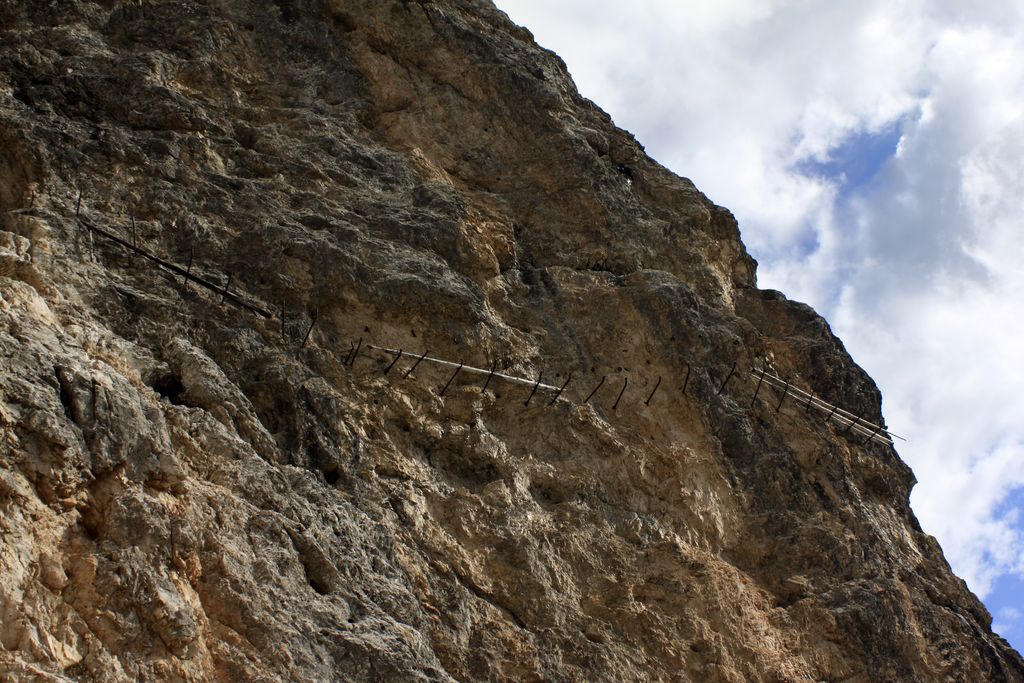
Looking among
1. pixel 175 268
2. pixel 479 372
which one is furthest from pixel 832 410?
pixel 175 268

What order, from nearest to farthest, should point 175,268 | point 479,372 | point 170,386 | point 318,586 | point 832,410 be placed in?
1. point 318,586
2. point 170,386
3. point 175,268
4. point 479,372
5. point 832,410

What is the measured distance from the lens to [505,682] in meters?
9.77

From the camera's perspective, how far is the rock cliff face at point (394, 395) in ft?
26.9

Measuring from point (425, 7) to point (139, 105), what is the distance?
5035 mm

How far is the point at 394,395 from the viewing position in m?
11.6

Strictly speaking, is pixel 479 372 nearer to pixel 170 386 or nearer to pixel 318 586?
pixel 170 386

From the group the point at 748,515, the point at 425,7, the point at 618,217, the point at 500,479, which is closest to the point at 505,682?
the point at 500,479

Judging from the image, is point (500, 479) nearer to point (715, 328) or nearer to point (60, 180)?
point (715, 328)

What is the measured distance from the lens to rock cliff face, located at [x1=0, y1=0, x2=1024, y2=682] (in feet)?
26.9

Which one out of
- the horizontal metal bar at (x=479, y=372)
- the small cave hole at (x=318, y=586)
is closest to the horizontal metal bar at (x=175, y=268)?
the horizontal metal bar at (x=479, y=372)

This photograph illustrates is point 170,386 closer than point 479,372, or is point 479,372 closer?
point 170,386

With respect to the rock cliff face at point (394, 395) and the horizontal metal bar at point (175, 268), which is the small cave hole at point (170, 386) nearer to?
the rock cliff face at point (394, 395)

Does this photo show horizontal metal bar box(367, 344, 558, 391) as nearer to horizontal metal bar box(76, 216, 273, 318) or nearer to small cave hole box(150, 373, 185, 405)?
horizontal metal bar box(76, 216, 273, 318)

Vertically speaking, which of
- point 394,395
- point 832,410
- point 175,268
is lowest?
point 175,268
